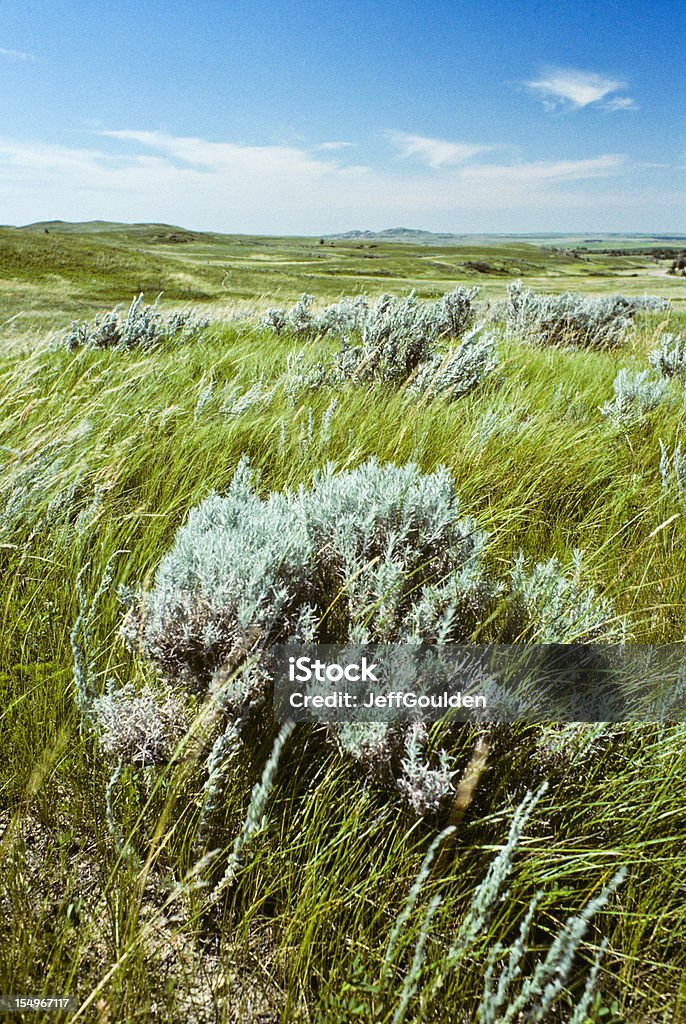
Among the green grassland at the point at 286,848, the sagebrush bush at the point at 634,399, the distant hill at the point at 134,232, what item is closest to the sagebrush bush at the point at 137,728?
the green grassland at the point at 286,848

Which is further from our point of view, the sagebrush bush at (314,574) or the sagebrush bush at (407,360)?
the sagebrush bush at (407,360)

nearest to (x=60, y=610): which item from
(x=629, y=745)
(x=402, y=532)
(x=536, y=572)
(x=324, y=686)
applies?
(x=324, y=686)

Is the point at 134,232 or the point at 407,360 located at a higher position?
the point at 134,232

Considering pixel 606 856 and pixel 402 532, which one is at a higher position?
pixel 402 532

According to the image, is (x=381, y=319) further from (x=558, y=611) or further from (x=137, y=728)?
(x=137, y=728)

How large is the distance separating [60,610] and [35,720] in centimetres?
42

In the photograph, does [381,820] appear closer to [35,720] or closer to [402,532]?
[402,532]

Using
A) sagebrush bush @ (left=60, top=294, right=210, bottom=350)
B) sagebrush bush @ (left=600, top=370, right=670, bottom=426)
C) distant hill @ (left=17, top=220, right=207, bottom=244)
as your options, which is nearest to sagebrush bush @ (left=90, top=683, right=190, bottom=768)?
sagebrush bush @ (left=600, top=370, right=670, bottom=426)

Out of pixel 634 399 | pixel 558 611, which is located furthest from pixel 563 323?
pixel 558 611

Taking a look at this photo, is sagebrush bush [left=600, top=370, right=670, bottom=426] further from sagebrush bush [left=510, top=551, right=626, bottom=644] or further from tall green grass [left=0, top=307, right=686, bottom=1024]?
sagebrush bush [left=510, top=551, right=626, bottom=644]

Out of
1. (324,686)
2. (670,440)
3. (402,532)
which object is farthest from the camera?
(670,440)

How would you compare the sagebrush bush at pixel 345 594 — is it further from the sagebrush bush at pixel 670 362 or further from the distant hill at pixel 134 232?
the distant hill at pixel 134 232

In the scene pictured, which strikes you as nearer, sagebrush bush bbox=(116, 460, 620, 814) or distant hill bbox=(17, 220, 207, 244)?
sagebrush bush bbox=(116, 460, 620, 814)

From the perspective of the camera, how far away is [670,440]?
3.83m
